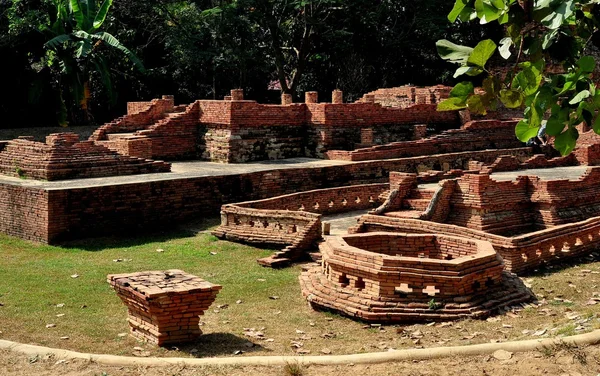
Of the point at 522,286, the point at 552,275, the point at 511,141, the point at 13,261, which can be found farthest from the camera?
the point at 511,141

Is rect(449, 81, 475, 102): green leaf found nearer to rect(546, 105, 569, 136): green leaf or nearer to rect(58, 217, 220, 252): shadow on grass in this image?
rect(546, 105, 569, 136): green leaf

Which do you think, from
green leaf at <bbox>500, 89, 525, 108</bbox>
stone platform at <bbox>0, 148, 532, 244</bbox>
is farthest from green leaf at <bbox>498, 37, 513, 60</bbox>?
stone platform at <bbox>0, 148, 532, 244</bbox>

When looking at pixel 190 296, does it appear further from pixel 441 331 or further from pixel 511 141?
pixel 511 141

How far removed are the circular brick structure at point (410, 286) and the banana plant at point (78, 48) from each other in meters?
14.0

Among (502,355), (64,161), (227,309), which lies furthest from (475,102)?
(64,161)

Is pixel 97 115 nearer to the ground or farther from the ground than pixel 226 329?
farther from the ground

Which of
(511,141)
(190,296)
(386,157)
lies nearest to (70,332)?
(190,296)

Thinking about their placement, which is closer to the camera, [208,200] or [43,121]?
[208,200]

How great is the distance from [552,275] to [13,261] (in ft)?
28.2

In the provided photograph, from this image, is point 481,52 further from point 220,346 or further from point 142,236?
point 142,236

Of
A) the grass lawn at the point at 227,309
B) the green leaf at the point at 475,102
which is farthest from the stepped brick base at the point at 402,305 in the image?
the green leaf at the point at 475,102

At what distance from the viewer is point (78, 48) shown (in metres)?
25.0

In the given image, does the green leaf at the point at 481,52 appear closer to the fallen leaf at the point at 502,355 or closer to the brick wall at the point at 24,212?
the fallen leaf at the point at 502,355

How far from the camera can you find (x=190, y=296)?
8805 millimetres
